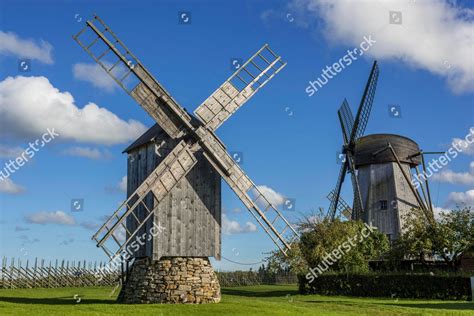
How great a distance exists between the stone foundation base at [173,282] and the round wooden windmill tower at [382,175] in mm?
20382

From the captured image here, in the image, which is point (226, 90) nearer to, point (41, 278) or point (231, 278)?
point (41, 278)

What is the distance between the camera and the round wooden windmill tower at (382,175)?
133 ft

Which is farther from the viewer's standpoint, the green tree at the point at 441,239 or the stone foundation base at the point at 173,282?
the green tree at the point at 441,239

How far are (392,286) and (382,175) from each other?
11.9 meters

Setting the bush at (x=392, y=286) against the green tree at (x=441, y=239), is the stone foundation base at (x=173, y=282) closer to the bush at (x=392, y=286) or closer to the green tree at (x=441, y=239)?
the bush at (x=392, y=286)

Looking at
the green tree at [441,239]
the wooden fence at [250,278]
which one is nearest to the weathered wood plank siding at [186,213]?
the green tree at [441,239]

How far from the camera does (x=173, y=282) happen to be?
74.4 ft

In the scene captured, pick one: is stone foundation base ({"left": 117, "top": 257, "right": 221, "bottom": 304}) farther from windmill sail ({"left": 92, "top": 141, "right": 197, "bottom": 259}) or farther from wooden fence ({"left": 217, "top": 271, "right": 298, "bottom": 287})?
wooden fence ({"left": 217, "top": 271, "right": 298, "bottom": 287})

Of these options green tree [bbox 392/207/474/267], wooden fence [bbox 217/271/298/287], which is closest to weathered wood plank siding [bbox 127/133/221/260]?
green tree [bbox 392/207/474/267]

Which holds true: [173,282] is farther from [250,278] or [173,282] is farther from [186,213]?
[250,278]

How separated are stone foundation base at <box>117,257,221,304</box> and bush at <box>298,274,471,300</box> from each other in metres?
11.2

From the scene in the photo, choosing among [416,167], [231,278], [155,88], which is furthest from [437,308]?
[231,278]

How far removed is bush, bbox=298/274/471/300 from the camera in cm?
2925

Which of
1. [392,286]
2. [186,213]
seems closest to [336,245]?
[392,286]
